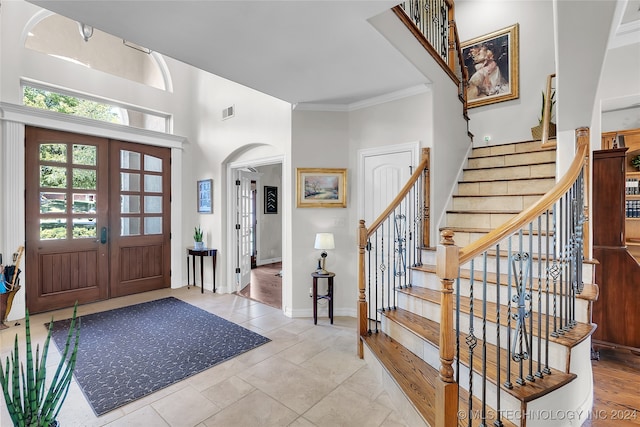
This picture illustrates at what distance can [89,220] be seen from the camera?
436 cm

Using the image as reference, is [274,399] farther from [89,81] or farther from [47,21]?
[47,21]

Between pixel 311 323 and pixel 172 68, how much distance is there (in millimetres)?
4848

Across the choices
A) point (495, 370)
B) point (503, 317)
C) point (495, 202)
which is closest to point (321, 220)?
point (495, 202)


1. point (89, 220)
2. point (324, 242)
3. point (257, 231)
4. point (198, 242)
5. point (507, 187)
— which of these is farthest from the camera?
point (257, 231)

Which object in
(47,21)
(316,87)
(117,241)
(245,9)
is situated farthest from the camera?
(117,241)

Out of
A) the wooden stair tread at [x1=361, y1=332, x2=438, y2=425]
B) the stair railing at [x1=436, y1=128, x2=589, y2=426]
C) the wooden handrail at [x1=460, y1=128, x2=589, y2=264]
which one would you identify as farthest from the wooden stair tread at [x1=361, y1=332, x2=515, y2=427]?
the wooden handrail at [x1=460, y1=128, x2=589, y2=264]

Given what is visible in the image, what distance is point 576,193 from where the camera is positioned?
219 centimetres

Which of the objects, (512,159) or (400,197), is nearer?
(400,197)

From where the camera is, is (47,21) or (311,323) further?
(47,21)

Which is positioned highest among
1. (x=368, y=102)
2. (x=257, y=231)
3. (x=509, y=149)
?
(x=368, y=102)

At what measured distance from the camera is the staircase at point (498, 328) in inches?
62.9

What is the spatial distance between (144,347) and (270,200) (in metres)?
5.06

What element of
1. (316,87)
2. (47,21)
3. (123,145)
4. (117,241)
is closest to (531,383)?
(316,87)

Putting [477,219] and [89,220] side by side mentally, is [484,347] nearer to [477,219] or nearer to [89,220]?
[477,219]
